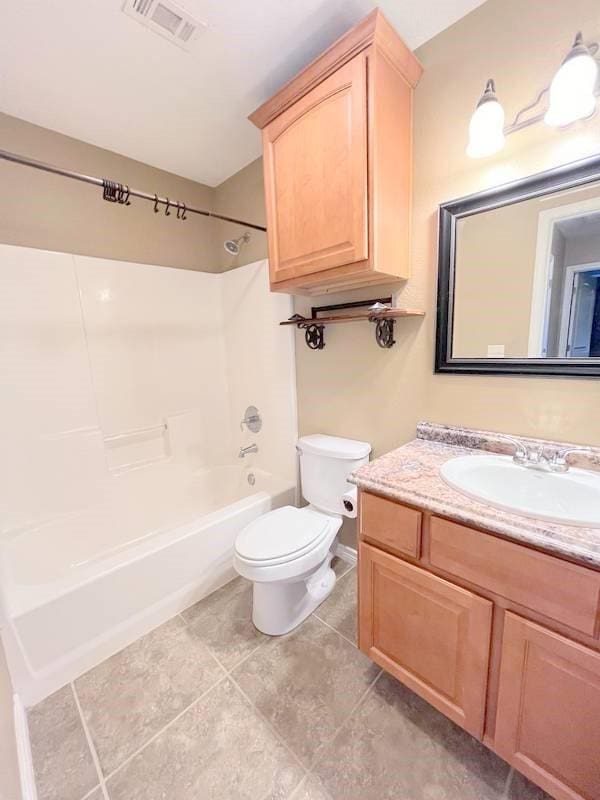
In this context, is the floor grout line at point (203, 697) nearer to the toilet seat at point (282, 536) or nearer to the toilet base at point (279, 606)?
the toilet base at point (279, 606)

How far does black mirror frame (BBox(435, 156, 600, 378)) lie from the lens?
39.9 inches

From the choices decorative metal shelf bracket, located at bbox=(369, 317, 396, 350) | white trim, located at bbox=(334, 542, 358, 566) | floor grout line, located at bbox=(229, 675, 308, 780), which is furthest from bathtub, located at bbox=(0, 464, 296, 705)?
decorative metal shelf bracket, located at bbox=(369, 317, 396, 350)

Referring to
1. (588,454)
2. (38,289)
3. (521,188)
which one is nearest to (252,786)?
(588,454)

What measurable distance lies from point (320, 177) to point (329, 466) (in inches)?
50.7

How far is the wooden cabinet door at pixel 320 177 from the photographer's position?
1.15 metres

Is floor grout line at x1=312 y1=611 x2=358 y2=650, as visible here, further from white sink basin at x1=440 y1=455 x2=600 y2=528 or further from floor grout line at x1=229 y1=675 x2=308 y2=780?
white sink basin at x1=440 y1=455 x2=600 y2=528

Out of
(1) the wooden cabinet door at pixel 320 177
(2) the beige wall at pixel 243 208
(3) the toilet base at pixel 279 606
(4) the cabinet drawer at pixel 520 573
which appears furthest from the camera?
(2) the beige wall at pixel 243 208

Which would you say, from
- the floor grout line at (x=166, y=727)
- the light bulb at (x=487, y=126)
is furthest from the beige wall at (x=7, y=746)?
the light bulb at (x=487, y=126)

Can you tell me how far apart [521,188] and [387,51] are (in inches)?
26.3

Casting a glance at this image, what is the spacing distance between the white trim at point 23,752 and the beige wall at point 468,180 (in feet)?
5.39

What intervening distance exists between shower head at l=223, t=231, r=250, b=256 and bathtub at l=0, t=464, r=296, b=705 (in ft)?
5.01

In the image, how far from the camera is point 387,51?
113cm

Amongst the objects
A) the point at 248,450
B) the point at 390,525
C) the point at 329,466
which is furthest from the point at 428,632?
the point at 248,450

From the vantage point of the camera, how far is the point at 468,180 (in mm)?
1210
